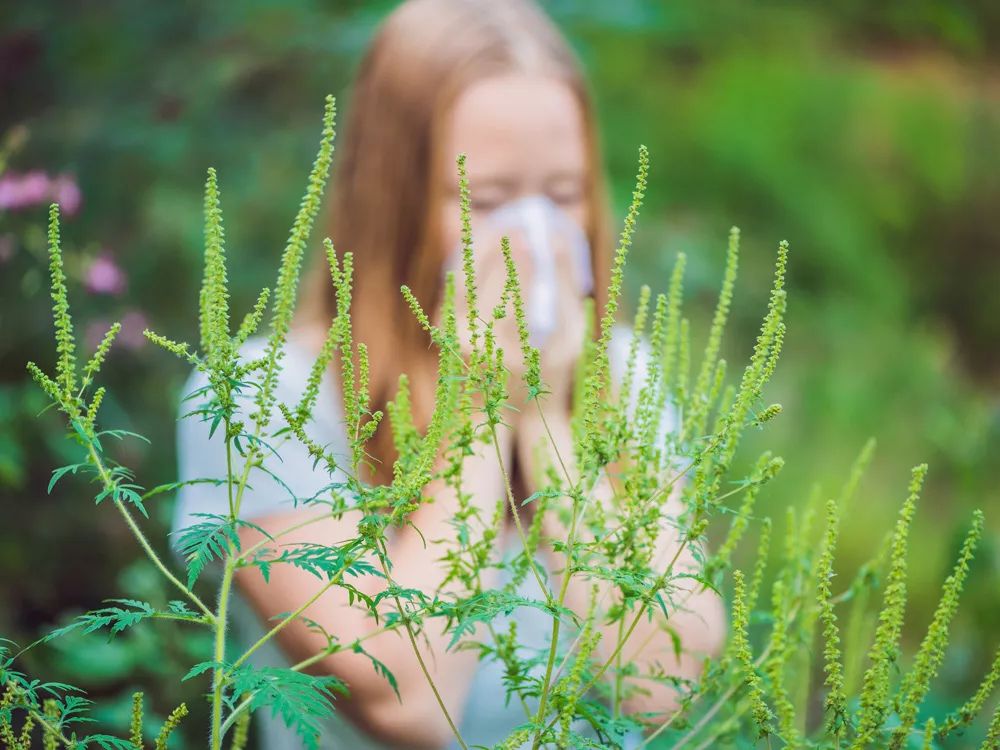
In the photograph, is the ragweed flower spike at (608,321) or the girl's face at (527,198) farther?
the girl's face at (527,198)

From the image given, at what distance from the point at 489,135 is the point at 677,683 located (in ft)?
2.94

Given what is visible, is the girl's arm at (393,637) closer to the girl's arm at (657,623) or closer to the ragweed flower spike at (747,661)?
the girl's arm at (657,623)

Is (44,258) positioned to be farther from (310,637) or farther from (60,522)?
(310,637)

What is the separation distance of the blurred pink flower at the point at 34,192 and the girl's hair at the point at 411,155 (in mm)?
809

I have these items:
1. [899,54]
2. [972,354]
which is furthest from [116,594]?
[899,54]

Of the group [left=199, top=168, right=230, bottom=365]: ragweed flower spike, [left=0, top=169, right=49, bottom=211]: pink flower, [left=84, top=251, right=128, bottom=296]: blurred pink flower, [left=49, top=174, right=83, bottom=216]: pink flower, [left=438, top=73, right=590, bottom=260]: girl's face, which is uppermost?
[left=199, top=168, right=230, bottom=365]: ragweed flower spike

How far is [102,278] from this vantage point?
2.37 meters

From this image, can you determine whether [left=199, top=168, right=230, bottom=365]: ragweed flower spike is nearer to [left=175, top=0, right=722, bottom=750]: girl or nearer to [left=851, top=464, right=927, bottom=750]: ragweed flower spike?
[left=851, top=464, right=927, bottom=750]: ragweed flower spike

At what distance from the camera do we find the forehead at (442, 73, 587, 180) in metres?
1.47

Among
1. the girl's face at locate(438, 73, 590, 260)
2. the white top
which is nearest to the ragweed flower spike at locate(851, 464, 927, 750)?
the white top

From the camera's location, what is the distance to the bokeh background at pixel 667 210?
96.5 inches

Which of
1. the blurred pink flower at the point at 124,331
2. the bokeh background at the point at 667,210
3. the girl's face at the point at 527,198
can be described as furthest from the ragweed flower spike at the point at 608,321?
the blurred pink flower at the point at 124,331

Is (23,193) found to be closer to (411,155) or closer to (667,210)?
(411,155)

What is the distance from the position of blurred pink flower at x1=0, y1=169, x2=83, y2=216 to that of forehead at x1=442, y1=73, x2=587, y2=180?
1.06m
